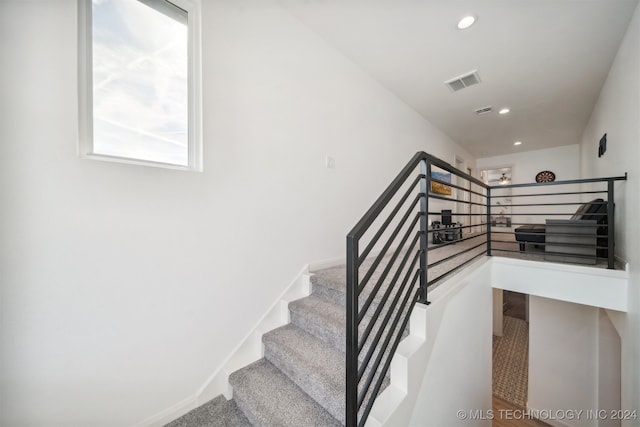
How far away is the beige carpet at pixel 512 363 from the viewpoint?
4.55 metres

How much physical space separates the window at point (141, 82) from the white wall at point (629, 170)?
3.43 m

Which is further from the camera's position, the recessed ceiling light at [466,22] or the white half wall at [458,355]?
the recessed ceiling light at [466,22]

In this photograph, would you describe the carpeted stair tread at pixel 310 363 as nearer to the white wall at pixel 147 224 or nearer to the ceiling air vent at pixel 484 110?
the white wall at pixel 147 224

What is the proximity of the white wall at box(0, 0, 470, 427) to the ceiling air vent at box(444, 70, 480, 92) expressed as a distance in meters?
1.82

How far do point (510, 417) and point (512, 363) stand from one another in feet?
6.32

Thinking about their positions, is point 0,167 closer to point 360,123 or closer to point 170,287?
point 170,287

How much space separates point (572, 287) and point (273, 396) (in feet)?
9.44

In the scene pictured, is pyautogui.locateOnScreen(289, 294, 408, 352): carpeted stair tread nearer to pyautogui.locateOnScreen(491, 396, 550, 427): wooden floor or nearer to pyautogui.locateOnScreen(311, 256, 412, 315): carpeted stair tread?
pyautogui.locateOnScreen(311, 256, 412, 315): carpeted stair tread

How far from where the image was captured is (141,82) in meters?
1.45

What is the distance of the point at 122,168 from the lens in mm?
1324

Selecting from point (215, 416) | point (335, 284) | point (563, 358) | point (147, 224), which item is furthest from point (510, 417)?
point (147, 224)

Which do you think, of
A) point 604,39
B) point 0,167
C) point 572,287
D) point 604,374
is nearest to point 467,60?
point 604,39

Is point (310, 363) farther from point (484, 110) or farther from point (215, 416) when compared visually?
point (484, 110)

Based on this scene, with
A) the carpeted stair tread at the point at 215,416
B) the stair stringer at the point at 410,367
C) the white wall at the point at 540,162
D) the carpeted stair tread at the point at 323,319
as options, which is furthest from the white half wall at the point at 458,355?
the white wall at the point at 540,162
